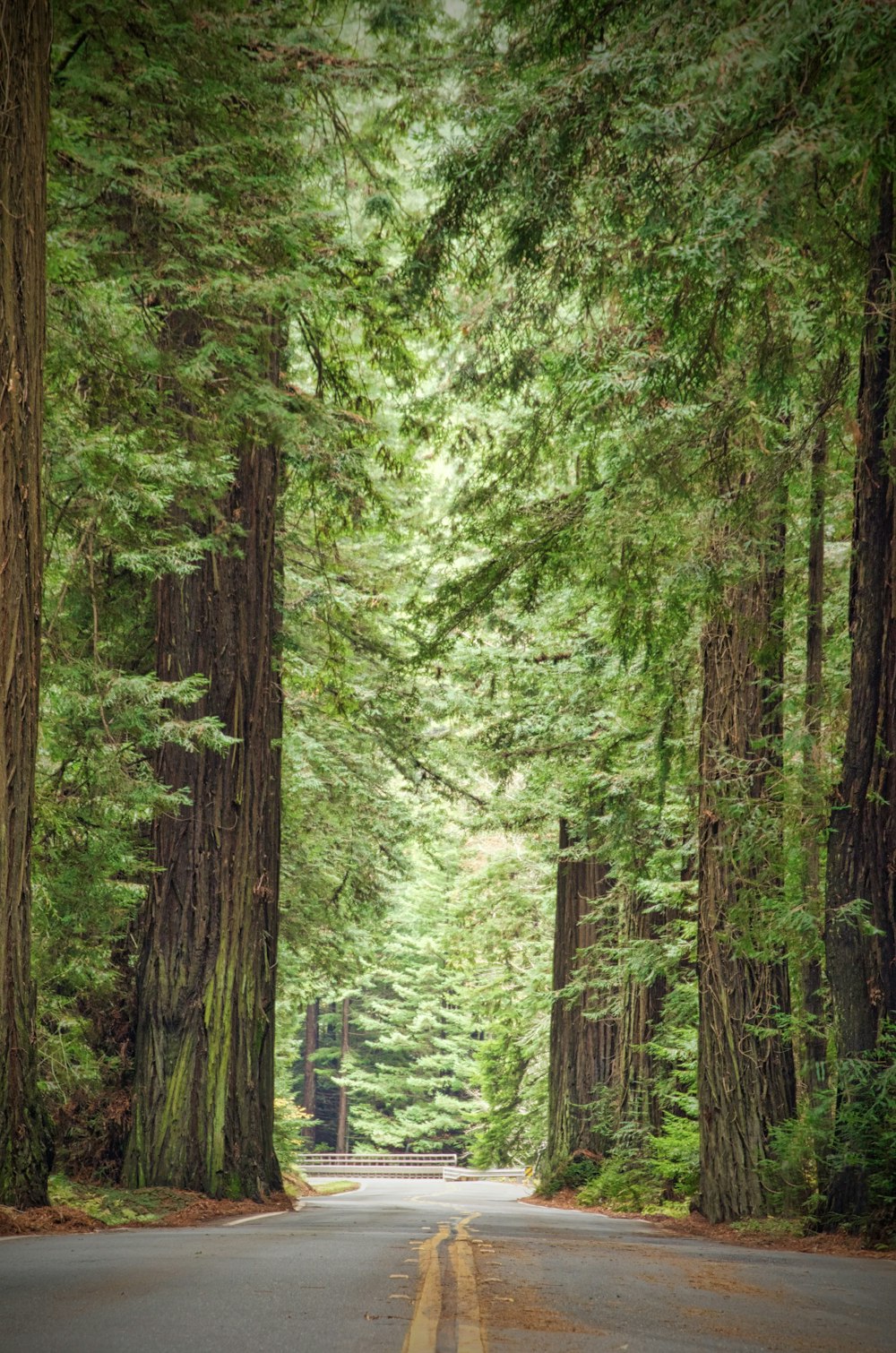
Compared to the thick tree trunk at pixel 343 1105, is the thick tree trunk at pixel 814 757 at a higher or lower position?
higher

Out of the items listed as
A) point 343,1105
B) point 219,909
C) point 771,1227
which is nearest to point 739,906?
point 771,1227

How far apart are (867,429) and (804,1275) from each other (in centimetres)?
609

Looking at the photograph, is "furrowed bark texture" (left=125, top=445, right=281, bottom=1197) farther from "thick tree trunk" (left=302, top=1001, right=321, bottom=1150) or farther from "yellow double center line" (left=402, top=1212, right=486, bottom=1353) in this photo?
"thick tree trunk" (left=302, top=1001, right=321, bottom=1150)

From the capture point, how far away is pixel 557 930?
23.3m

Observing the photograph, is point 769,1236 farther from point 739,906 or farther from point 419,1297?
point 419,1297

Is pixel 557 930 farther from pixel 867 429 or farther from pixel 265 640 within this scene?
pixel 867 429

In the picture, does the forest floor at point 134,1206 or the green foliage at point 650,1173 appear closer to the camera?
the forest floor at point 134,1206

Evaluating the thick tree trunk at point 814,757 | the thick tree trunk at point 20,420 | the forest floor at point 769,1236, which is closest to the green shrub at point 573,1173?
the forest floor at point 769,1236

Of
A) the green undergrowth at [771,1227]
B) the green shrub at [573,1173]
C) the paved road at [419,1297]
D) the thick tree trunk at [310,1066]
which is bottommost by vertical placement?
the thick tree trunk at [310,1066]

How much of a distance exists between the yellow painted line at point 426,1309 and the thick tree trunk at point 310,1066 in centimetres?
6486

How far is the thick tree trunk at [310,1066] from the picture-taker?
70.6 meters

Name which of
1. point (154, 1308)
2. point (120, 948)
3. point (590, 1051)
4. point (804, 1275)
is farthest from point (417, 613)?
point (590, 1051)

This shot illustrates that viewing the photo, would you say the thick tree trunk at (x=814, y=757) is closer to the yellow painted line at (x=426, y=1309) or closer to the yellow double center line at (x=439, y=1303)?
the yellow double center line at (x=439, y=1303)

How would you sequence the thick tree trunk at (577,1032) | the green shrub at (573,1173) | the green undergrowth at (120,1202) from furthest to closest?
the thick tree trunk at (577,1032), the green shrub at (573,1173), the green undergrowth at (120,1202)
